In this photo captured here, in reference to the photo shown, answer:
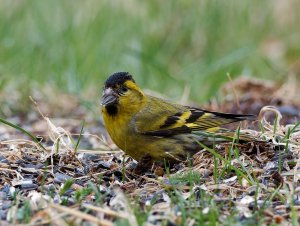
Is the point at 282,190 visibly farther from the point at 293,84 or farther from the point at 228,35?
the point at 228,35

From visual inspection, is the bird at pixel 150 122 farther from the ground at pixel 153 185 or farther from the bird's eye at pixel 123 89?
the ground at pixel 153 185

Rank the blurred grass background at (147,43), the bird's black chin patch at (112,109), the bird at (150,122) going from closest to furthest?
1. the bird at (150,122)
2. the bird's black chin patch at (112,109)
3. the blurred grass background at (147,43)

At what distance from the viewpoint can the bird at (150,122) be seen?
18.0ft

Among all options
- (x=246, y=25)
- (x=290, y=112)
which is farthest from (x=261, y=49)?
(x=290, y=112)

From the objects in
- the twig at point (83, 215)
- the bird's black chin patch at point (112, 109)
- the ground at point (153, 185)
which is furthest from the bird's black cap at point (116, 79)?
the twig at point (83, 215)

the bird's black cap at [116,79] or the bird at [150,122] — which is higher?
the bird's black cap at [116,79]

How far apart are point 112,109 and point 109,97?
88mm

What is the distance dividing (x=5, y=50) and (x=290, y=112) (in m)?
3.30

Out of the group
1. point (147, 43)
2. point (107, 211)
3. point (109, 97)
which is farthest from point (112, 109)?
point (147, 43)

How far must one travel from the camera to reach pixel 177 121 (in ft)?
18.8

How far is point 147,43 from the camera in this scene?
404 inches

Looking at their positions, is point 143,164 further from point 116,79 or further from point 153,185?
point 116,79

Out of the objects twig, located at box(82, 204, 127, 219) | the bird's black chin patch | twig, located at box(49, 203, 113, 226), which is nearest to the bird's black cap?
the bird's black chin patch

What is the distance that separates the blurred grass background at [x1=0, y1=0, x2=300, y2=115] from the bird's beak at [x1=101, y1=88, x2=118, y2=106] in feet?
8.13
